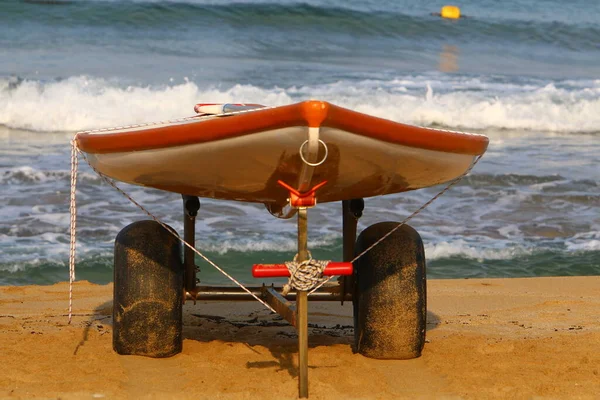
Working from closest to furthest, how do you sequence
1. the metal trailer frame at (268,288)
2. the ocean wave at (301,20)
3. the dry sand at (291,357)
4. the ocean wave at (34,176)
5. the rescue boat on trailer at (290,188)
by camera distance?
the rescue boat on trailer at (290,188)
the dry sand at (291,357)
the metal trailer frame at (268,288)
the ocean wave at (34,176)
the ocean wave at (301,20)

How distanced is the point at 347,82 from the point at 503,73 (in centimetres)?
419

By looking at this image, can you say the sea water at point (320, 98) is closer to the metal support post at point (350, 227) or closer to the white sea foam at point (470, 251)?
the white sea foam at point (470, 251)

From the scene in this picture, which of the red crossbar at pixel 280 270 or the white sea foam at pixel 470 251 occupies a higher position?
the red crossbar at pixel 280 270

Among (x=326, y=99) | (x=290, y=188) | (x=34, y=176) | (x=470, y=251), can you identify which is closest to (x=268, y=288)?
(x=290, y=188)

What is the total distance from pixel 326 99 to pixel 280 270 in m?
12.6

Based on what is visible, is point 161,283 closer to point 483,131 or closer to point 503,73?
point 483,131

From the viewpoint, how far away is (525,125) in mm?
15055

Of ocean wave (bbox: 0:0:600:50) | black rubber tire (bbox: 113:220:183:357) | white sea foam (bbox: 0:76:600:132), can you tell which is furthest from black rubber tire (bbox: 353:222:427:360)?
ocean wave (bbox: 0:0:600:50)

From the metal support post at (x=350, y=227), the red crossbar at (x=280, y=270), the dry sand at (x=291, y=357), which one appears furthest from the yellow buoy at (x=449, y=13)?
the red crossbar at (x=280, y=270)

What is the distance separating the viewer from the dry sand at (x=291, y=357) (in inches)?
161

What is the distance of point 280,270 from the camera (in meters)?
3.90

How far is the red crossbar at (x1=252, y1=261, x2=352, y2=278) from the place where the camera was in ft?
12.6

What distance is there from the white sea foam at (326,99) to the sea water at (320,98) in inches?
1.5

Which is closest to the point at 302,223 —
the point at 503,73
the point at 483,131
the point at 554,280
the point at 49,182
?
the point at 554,280
